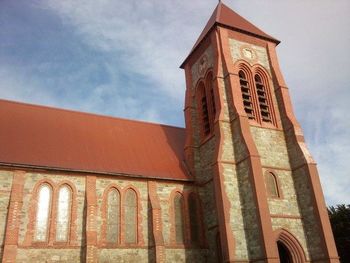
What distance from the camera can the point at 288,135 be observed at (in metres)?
22.0

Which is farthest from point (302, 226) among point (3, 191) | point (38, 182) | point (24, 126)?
point (24, 126)

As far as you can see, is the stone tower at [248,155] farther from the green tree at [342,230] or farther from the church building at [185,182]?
the green tree at [342,230]

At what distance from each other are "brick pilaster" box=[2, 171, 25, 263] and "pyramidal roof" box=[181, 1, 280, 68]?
15.2m

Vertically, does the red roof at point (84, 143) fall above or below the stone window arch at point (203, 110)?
below

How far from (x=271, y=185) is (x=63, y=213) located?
11.1 metres

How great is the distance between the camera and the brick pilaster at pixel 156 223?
61.5ft

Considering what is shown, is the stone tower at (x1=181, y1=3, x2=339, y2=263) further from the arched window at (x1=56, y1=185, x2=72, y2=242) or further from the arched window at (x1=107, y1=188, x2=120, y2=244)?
the arched window at (x1=56, y1=185, x2=72, y2=242)

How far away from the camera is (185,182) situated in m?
22.1

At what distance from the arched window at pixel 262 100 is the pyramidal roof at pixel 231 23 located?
3399 mm

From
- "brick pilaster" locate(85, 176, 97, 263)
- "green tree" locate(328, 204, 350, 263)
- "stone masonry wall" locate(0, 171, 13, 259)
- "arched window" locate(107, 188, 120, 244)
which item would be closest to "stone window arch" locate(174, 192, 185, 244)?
"arched window" locate(107, 188, 120, 244)

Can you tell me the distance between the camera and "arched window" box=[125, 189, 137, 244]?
1941cm

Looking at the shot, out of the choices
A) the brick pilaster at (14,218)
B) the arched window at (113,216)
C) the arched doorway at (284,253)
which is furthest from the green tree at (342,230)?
the brick pilaster at (14,218)

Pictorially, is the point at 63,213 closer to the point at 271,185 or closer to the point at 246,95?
the point at 271,185

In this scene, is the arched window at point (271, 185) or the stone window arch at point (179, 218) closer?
the arched window at point (271, 185)
